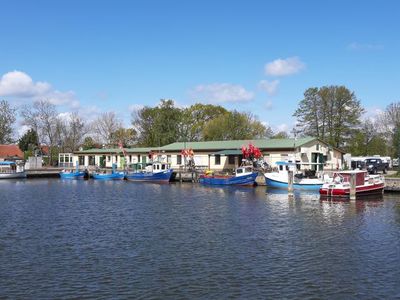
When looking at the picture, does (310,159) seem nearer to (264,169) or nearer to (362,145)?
(264,169)

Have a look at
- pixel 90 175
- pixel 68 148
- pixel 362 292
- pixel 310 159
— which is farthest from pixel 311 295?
pixel 68 148

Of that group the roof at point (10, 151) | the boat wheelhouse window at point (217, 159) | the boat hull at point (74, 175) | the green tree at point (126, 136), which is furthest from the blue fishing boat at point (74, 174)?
the roof at point (10, 151)

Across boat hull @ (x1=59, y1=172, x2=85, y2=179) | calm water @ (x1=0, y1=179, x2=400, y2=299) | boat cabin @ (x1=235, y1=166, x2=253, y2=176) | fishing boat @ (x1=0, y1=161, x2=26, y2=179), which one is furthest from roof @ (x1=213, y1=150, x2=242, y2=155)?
fishing boat @ (x1=0, y1=161, x2=26, y2=179)

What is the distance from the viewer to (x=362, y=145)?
86.6m

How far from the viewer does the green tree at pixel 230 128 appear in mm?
101188

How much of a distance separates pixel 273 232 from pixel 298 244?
10.5 feet

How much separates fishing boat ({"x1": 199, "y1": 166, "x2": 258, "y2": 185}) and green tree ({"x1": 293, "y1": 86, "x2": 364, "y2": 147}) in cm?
2680

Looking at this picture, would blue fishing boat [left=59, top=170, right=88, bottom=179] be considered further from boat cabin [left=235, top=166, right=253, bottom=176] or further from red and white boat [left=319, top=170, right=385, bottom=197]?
red and white boat [left=319, top=170, right=385, bottom=197]

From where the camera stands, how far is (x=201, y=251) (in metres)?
22.1

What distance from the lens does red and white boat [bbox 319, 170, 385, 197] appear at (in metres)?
Answer: 43.5

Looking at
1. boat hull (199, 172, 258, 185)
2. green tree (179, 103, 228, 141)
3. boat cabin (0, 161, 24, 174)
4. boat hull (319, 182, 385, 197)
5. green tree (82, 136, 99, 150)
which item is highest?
green tree (179, 103, 228, 141)

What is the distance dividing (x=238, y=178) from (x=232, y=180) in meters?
0.99

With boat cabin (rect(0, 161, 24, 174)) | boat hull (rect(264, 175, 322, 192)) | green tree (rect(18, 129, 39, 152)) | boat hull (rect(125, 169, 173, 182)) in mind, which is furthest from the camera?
green tree (rect(18, 129, 39, 152))

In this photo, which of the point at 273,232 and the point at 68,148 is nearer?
the point at 273,232
